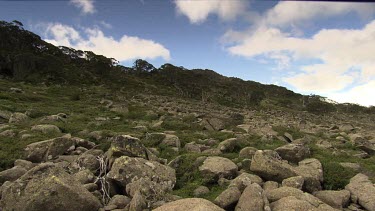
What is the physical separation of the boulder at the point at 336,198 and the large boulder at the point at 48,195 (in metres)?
6.38

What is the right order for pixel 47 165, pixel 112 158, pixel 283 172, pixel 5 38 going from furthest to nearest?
1. pixel 5 38
2. pixel 112 158
3. pixel 283 172
4. pixel 47 165

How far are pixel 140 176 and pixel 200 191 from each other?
190cm

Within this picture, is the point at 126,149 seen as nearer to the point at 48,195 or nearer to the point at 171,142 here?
the point at 48,195

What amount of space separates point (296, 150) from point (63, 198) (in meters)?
9.20

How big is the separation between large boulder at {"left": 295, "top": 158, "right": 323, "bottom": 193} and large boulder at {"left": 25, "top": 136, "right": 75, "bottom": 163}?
9006 mm

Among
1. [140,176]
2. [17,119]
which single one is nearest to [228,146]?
[140,176]

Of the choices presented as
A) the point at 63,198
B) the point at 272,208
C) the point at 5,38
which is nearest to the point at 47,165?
the point at 63,198

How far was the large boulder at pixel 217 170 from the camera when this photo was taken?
37.6 ft

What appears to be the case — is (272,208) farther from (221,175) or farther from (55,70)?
(55,70)

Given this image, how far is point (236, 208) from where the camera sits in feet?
28.9

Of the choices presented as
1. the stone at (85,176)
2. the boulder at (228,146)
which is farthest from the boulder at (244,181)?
the boulder at (228,146)

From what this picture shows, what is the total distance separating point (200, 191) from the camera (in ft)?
34.6

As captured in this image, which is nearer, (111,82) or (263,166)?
(263,166)

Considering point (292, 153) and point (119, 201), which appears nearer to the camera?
point (119, 201)
